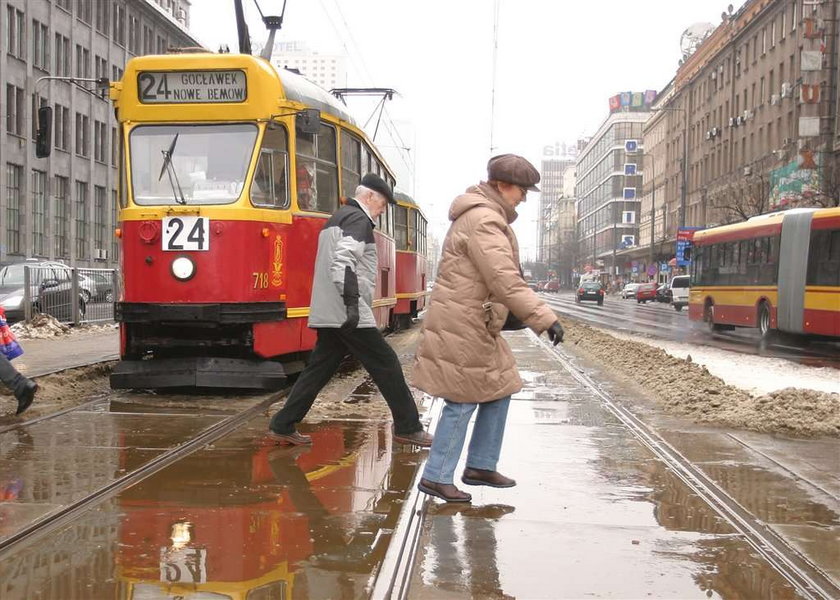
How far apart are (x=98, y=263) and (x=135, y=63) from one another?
49864 mm

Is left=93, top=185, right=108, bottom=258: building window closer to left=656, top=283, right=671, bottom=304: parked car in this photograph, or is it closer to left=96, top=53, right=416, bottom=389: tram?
left=656, top=283, right=671, bottom=304: parked car

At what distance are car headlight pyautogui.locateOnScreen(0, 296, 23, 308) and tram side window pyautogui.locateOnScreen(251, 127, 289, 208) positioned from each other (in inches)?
493

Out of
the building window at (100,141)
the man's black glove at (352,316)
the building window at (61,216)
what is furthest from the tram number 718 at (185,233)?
the building window at (100,141)

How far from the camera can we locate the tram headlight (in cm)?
941

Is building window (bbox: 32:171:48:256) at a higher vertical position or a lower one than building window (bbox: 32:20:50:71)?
lower

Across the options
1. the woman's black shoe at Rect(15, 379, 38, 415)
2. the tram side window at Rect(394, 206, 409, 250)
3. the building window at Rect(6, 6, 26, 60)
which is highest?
the building window at Rect(6, 6, 26, 60)

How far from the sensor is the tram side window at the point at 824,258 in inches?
804

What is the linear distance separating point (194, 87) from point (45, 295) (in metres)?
11.4

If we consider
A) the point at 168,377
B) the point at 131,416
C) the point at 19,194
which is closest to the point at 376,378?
the point at 131,416

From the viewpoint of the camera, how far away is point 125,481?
587 cm

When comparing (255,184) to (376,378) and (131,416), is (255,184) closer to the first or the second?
(131,416)

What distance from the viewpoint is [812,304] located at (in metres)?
21.2

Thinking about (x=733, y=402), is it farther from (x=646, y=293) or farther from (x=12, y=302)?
(x=646, y=293)

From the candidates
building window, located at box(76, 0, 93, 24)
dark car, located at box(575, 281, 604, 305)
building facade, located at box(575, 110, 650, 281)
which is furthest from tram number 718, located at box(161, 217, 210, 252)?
building facade, located at box(575, 110, 650, 281)
